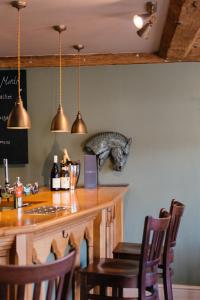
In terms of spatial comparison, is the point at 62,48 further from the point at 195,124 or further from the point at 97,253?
the point at 97,253

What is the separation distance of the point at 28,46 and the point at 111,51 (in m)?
0.80

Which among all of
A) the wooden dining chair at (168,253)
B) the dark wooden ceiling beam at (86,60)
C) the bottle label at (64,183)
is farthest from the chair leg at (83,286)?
the dark wooden ceiling beam at (86,60)

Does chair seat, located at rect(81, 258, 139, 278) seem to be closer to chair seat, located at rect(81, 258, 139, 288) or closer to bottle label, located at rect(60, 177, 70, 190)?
chair seat, located at rect(81, 258, 139, 288)

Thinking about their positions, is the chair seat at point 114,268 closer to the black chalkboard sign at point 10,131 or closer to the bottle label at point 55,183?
the bottle label at point 55,183

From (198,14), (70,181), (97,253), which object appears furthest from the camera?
(70,181)

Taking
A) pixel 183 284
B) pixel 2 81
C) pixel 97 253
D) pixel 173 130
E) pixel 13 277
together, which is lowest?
pixel 183 284

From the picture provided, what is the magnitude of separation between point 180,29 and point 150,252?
1630 mm

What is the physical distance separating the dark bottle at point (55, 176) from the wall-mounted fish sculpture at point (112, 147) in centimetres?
38

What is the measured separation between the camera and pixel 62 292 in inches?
65.8

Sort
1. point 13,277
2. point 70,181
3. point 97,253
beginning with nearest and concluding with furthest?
point 13,277 → point 97,253 → point 70,181

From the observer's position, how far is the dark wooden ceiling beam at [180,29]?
2.81 m

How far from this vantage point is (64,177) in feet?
13.6

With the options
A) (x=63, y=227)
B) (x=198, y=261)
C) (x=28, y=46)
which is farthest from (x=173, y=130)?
(x=63, y=227)

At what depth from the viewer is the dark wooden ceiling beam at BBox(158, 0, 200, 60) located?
281cm
